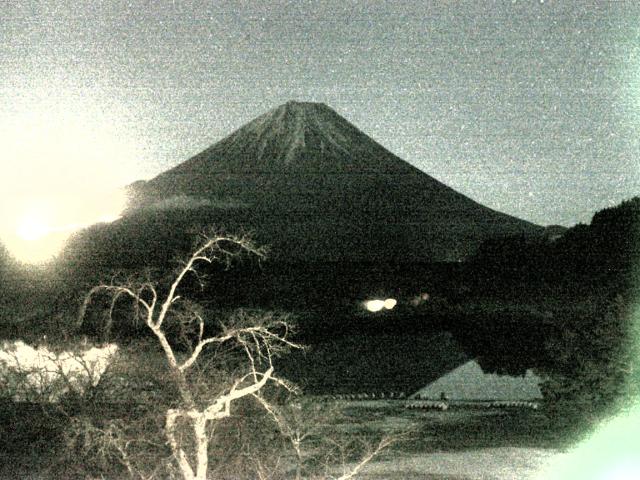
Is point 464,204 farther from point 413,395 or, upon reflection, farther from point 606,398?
point 606,398

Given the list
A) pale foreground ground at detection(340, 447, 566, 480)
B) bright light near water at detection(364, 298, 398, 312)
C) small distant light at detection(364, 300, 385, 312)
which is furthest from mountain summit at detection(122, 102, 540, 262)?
pale foreground ground at detection(340, 447, 566, 480)

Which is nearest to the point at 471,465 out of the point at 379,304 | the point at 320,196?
the point at 379,304

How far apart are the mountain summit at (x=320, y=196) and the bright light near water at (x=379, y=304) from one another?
27948mm

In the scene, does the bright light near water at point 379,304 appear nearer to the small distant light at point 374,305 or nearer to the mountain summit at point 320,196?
the small distant light at point 374,305

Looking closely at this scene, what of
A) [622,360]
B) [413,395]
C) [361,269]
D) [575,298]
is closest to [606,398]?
[622,360]

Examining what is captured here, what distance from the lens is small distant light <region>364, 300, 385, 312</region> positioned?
45656 mm

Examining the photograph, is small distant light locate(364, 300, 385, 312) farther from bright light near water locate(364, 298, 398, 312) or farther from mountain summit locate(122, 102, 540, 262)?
mountain summit locate(122, 102, 540, 262)

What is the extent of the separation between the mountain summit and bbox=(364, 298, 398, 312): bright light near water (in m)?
27.9

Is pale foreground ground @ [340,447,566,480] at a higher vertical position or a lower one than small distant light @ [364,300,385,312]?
lower

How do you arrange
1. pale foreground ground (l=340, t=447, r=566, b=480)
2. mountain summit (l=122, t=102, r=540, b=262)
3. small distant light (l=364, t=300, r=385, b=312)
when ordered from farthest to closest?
1. mountain summit (l=122, t=102, r=540, b=262)
2. small distant light (l=364, t=300, r=385, b=312)
3. pale foreground ground (l=340, t=447, r=566, b=480)

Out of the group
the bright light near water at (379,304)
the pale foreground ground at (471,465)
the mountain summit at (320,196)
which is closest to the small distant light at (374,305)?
the bright light near water at (379,304)

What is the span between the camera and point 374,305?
4709cm

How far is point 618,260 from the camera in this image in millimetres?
42906

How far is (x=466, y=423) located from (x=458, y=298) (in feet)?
119
